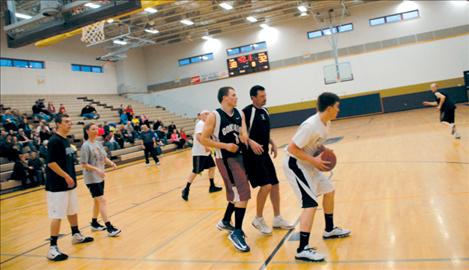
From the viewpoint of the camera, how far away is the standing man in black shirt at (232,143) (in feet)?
12.4

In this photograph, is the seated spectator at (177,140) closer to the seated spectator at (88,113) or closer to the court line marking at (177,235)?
the seated spectator at (88,113)

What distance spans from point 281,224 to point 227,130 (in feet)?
4.34

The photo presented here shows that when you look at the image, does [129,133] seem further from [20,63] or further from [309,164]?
[309,164]

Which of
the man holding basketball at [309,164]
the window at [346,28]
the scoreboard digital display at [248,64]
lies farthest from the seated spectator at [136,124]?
the man holding basketball at [309,164]

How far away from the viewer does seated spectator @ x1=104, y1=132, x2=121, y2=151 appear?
16031 mm

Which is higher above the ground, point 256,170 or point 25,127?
point 25,127

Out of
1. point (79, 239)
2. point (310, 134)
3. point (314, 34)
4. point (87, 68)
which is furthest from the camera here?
point (314, 34)

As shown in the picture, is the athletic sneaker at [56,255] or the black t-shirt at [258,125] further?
the athletic sneaker at [56,255]

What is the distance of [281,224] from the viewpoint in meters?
4.26

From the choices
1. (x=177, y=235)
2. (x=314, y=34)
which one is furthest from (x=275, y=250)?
(x=314, y=34)

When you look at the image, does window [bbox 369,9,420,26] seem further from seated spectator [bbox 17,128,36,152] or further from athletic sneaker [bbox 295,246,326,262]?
athletic sneaker [bbox 295,246,326,262]

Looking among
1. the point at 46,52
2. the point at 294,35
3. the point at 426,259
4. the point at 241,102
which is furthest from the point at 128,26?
the point at 426,259

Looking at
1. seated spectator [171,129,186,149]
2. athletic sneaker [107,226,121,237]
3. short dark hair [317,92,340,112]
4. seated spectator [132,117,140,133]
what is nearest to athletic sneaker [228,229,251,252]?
short dark hair [317,92,340,112]

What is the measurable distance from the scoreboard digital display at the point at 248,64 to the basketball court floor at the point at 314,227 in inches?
682
